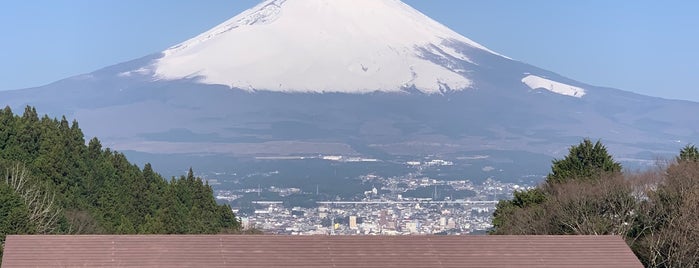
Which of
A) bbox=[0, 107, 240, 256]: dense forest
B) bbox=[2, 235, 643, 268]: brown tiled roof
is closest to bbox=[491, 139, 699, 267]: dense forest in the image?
bbox=[2, 235, 643, 268]: brown tiled roof

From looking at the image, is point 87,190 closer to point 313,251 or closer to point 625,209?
point 625,209

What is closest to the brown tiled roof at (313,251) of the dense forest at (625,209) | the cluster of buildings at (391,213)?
the dense forest at (625,209)

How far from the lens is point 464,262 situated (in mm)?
24188

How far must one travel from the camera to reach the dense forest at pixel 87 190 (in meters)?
46.7

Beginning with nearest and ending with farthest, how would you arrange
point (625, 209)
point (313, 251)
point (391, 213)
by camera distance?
point (313, 251)
point (625, 209)
point (391, 213)

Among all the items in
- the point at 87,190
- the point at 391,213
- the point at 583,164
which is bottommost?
the point at 391,213

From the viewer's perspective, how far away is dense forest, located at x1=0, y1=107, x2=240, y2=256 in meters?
46.7

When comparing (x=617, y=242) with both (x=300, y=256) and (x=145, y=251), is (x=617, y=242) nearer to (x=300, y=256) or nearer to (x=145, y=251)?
(x=300, y=256)

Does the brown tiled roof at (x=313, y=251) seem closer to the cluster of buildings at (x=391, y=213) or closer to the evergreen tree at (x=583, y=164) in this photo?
the evergreen tree at (x=583, y=164)

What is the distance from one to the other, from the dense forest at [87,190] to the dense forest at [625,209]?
13020 millimetres

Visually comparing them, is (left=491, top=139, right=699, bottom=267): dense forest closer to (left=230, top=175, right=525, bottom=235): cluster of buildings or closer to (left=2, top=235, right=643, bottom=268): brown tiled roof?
(left=2, top=235, right=643, bottom=268): brown tiled roof

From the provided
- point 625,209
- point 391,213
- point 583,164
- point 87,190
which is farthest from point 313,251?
point 391,213

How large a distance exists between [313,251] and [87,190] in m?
33.4

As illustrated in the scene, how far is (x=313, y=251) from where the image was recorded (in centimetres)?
2400
